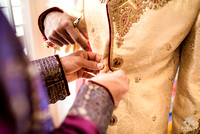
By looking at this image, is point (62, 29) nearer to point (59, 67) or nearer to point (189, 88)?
point (59, 67)

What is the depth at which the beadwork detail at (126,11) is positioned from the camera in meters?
0.40

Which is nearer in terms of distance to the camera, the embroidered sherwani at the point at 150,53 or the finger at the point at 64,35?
the embroidered sherwani at the point at 150,53

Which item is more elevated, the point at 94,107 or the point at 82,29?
the point at 82,29

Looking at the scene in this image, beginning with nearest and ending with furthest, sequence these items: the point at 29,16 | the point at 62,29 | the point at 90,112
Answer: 1. the point at 90,112
2. the point at 62,29
3. the point at 29,16

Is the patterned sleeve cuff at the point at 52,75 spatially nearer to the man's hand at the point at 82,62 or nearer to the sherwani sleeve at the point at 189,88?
the man's hand at the point at 82,62

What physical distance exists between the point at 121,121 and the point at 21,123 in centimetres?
48

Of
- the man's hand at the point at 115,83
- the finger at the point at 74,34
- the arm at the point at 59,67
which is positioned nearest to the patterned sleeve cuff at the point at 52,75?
the arm at the point at 59,67

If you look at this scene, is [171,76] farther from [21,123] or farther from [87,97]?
[21,123]

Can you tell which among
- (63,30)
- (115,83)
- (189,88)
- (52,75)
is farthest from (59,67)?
(189,88)

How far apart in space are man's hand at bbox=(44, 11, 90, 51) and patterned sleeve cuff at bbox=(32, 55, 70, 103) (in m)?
0.09

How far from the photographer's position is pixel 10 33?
0.56 ft

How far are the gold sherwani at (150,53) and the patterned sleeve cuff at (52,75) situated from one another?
164mm

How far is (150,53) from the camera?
0.46m

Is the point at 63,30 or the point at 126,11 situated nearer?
the point at 126,11
